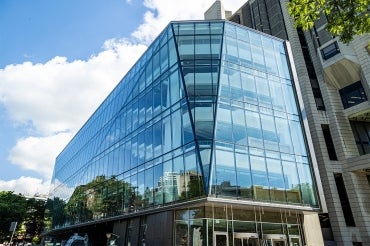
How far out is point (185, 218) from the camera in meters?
18.3

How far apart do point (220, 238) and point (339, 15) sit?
44.2 feet

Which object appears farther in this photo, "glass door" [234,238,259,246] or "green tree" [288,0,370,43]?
"glass door" [234,238,259,246]

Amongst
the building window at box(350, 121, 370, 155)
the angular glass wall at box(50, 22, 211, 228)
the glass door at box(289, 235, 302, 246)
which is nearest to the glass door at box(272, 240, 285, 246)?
the glass door at box(289, 235, 302, 246)

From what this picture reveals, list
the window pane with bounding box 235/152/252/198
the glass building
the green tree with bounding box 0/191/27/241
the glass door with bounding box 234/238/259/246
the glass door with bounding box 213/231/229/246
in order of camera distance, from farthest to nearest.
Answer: the green tree with bounding box 0/191/27/241 < the window pane with bounding box 235/152/252/198 < the glass building < the glass door with bounding box 234/238/259/246 < the glass door with bounding box 213/231/229/246

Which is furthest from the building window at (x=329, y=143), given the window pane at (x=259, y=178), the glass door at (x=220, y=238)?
the glass door at (x=220, y=238)

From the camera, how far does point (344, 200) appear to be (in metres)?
29.1

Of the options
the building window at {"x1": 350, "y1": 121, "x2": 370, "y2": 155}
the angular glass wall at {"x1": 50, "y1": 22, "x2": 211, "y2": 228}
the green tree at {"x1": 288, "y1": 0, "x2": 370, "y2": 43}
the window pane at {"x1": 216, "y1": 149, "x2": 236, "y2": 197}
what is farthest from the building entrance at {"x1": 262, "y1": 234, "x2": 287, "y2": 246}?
the building window at {"x1": 350, "y1": 121, "x2": 370, "y2": 155}

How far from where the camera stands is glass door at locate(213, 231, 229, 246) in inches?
664

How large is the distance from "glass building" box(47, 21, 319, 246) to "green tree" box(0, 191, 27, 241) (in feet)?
131

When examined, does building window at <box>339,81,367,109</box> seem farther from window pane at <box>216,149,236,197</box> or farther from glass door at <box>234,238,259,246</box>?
glass door at <box>234,238,259,246</box>

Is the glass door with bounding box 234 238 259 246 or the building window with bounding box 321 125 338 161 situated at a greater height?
the building window with bounding box 321 125 338 161

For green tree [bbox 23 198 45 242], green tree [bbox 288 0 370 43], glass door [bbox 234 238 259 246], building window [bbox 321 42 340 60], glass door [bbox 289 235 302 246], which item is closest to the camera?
green tree [bbox 288 0 370 43]

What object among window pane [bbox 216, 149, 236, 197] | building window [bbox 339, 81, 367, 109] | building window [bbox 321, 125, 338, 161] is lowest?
window pane [bbox 216, 149, 236, 197]

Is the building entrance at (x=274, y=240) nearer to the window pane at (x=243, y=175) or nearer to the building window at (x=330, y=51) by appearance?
the window pane at (x=243, y=175)
